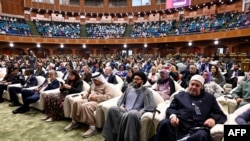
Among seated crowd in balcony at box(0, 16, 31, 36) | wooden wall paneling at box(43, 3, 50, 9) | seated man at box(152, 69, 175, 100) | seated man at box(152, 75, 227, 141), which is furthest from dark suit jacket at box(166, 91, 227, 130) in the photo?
wooden wall paneling at box(43, 3, 50, 9)

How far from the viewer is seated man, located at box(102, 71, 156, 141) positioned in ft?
8.16

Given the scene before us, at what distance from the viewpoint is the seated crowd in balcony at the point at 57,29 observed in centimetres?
1937

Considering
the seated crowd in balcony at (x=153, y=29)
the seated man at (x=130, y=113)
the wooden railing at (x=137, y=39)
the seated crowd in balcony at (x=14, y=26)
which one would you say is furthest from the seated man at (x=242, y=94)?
the seated crowd in balcony at (x=14, y=26)

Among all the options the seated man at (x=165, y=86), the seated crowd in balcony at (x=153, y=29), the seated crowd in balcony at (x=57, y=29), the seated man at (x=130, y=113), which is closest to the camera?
the seated man at (x=130, y=113)

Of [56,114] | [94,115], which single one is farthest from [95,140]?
[56,114]

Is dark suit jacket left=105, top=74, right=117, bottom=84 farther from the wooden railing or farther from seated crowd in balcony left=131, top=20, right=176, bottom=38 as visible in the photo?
seated crowd in balcony left=131, top=20, right=176, bottom=38

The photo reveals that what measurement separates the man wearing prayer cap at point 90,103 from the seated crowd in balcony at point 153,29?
52.6 feet

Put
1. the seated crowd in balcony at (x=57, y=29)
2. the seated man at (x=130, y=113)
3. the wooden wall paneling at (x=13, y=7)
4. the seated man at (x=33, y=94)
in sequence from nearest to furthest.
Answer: the seated man at (x=130, y=113)
the seated man at (x=33, y=94)
the wooden wall paneling at (x=13, y=7)
the seated crowd in balcony at (x=57, y=29)

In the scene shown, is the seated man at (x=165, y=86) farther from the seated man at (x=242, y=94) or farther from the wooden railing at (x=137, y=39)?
the wooden railing at (x=137, y=39)

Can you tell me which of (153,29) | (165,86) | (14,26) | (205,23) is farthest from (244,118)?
(14,26)

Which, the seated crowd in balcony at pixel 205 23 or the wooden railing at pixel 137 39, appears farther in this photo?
the seated crowd in balcony at pixel 205 23

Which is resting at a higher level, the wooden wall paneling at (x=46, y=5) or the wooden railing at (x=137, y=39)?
the wooden wall paneling at (x=46, y=5)

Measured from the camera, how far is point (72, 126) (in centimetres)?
334

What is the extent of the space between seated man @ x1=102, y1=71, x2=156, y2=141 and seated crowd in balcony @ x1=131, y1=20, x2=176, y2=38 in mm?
16401
